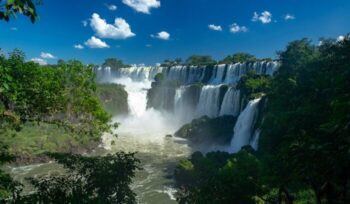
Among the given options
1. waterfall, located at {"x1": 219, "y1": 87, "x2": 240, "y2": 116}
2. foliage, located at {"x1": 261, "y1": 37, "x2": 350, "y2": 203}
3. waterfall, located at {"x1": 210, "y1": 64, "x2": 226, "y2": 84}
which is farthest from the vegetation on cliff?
waterfall, located at {"x1": 210, "y1": 64, "x2": 226, "y2": 84}

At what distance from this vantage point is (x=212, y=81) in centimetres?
6303

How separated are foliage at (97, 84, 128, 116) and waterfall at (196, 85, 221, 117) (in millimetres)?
18348

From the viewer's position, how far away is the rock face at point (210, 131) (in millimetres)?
41562

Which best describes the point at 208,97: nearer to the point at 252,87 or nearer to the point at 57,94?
the point at 252,87

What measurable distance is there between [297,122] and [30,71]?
15663 mm

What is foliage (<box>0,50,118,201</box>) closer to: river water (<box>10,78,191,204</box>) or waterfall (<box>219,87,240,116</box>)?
river water (<box>10,78,191,204</box>)

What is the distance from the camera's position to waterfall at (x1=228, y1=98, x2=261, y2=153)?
35.9 meters

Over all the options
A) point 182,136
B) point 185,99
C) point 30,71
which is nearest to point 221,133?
point 182,136

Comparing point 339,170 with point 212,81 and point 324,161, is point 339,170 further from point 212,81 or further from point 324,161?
point 212,81

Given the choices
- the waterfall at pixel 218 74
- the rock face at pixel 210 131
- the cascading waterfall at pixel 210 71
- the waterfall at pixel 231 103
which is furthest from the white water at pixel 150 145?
the waterfall at pixel 218 74

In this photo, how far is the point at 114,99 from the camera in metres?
65.7

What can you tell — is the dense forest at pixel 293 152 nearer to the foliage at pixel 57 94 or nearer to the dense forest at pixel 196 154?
the dense forest at pixel 196 154

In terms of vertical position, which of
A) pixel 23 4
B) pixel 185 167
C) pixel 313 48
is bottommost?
→ pixel 185 167

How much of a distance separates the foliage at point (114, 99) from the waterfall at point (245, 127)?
106 ft
